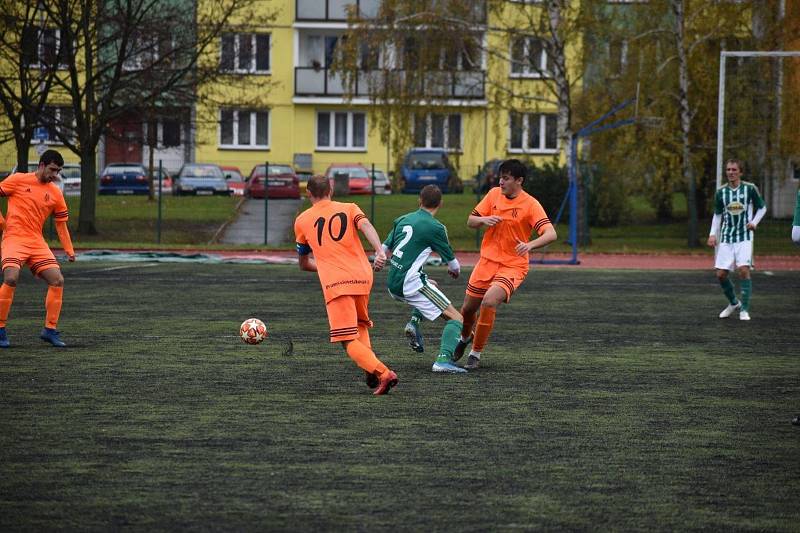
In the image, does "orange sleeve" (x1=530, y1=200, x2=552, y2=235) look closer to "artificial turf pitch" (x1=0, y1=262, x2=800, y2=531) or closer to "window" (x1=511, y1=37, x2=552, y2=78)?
"artificial turf pitch" (x1=0, y1=262, x2=800, y2=531)

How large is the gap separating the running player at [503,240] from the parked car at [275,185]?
29.5 meters

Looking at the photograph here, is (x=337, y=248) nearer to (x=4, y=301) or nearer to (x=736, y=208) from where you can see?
(x=4, y=301)

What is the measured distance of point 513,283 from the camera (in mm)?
11086

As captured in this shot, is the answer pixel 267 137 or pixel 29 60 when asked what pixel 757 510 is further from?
pixel 267 137

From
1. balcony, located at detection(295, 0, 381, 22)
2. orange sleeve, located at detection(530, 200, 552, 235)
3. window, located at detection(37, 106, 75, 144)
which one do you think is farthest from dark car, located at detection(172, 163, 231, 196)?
orange sleeve, located at detection(530, 200, 552, 235)

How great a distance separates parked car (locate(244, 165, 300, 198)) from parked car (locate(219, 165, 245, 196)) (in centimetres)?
77

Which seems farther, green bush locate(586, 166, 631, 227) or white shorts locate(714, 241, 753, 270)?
green bush locate(586, 166, 631, 227)

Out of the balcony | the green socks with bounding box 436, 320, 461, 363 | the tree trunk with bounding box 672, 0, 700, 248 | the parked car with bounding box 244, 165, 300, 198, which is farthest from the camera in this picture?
the balcony

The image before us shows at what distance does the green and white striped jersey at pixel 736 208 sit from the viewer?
53.3 ft

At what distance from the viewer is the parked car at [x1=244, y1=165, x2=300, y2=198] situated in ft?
134

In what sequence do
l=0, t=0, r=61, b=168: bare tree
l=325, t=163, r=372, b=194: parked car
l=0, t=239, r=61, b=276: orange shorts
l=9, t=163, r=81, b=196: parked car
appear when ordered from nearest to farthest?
l=0, t=239, r=61, b=276: orange shorts
l=0, t=0, r=61, b=168: bare tree
l=9, t=163, r=81, b=196: parked car
l=325, t=163, r=372, b=194: parked car

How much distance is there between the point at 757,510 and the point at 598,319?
9591 millimetres

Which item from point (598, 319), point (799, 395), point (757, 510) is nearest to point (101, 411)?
point (757, 510)

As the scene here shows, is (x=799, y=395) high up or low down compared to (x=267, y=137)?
down
